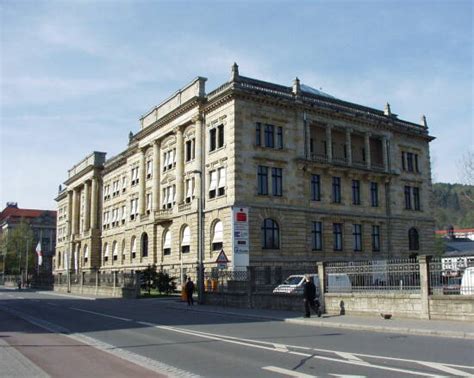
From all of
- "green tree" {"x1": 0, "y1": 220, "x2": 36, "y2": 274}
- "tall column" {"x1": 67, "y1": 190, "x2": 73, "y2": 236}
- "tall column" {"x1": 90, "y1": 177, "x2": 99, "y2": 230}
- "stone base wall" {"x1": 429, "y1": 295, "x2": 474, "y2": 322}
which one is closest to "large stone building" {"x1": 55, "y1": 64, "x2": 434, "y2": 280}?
"stone base wall" {"x1": 429, "y1": 295, "x2": 474, "y2": 322}

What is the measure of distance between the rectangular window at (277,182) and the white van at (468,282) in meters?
26.9

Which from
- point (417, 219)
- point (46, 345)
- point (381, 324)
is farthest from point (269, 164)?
point (46, 345)

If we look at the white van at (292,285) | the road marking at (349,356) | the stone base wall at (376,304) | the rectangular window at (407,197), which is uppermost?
the rectangular window at (407,197)

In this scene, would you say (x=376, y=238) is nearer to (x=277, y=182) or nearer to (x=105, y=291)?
(x=277, y=182)

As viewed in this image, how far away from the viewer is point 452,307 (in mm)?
19984

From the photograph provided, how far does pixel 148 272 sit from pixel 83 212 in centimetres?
4406

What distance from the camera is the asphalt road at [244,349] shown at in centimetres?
1097

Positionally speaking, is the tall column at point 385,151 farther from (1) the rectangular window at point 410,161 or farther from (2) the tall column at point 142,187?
(2) the tall column at point 142,187

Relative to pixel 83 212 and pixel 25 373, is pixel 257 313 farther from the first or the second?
pixel 83 212

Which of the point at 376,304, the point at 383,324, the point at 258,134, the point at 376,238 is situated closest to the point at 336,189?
the point at 376,238

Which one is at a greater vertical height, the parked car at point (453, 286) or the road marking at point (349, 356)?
the parked car at point (453, 286)

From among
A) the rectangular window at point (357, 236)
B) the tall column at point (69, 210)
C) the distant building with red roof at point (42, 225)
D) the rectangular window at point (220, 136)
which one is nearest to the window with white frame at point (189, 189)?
the rectangular window at point (220, 136)

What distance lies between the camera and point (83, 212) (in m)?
85.8

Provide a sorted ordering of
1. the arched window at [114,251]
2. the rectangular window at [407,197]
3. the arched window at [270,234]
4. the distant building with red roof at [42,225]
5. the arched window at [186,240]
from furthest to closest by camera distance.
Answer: the distant building with red roof at [42,225], the arched window at [114,251], the rectangular window at [407,197], the arched window at [186,240], the arched window at [270,234]
